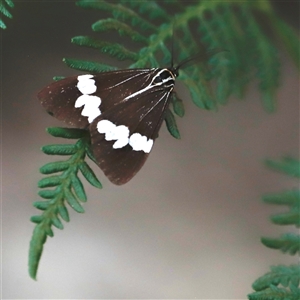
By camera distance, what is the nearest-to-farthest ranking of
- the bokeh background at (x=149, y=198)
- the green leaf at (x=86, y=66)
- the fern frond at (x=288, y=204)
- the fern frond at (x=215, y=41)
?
the fern frond at (x=288, y=204) → the green leaf at (x=86, y=66) → the fern frond at (x=215, y=41) → the bokeh background at (x=149, y=198)

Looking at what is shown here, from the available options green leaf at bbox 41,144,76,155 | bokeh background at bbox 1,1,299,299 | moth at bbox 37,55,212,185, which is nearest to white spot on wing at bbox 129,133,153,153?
moth at bbox 37,55,212,185

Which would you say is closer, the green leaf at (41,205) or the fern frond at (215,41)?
the green leaf at (41,205)

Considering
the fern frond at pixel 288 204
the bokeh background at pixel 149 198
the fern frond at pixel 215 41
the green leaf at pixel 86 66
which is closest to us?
the fern frond at pixel 288 204

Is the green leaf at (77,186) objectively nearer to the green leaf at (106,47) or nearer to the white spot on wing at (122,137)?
the white spot on wing at (122,137)

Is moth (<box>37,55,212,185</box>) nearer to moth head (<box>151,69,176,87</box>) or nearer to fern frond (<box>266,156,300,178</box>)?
moth head (<box>151,69,176,87</box>)

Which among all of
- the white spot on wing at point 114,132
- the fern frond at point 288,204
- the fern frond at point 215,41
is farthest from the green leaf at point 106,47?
the fern frond at point 288,204

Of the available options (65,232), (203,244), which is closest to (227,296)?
(203,244)

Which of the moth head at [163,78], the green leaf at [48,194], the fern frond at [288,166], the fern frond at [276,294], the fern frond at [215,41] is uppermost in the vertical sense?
the fern frond at [215,41]

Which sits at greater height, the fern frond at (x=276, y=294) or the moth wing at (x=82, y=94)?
the moth wing at (x=82, y=94)

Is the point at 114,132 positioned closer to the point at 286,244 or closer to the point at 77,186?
the point at 77,186
